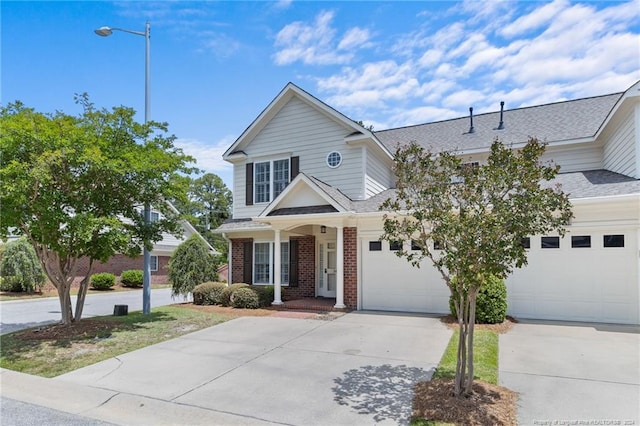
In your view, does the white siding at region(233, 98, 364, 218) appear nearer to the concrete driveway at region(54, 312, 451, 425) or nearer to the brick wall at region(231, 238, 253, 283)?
the brick wall at region(231, 238, 253, 283)

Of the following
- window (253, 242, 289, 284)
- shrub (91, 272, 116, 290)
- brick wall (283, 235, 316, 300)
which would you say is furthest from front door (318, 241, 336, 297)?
shrub (91, 272, 116, 290)

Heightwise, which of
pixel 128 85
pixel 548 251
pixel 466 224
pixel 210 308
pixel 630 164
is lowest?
pixel 210 308

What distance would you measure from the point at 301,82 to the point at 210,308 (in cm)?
926

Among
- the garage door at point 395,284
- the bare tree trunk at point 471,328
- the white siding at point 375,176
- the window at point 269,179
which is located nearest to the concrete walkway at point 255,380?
the bare tree trunk at point 471,328

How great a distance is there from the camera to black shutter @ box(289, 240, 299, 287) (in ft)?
48.9

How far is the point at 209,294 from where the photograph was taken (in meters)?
14.3

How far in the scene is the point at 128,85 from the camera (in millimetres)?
14086

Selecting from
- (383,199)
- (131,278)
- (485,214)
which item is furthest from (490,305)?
(131,278)

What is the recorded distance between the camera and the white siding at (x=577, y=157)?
12.8 meters

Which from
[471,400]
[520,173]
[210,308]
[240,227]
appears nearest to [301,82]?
[240,227]

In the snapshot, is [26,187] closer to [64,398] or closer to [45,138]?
[45,138]

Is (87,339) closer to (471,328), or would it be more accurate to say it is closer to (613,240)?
(471,328)

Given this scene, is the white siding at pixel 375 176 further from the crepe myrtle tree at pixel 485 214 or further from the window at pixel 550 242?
the crepe myrtle tree at pixel 485 214

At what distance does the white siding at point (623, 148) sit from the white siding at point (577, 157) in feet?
1.52
